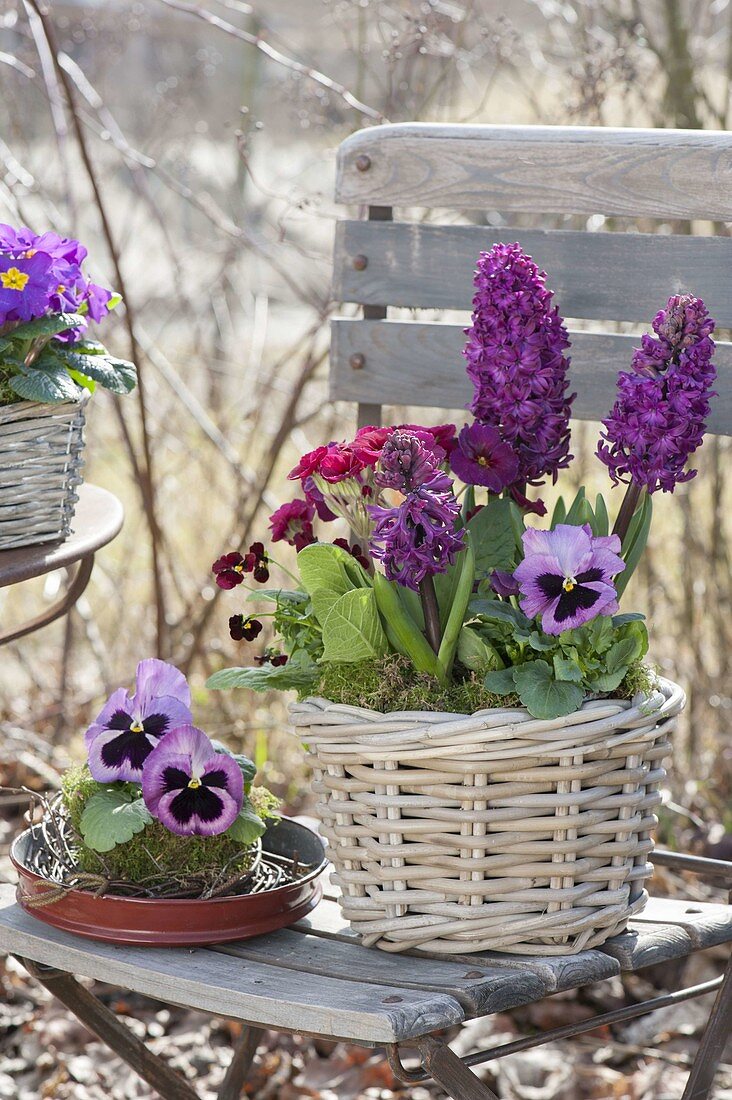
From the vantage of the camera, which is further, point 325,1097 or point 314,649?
point 325,1097

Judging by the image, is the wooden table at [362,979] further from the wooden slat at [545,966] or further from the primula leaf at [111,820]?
the primula leaf at [111,820]

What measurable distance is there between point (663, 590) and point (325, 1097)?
1352 millimetres

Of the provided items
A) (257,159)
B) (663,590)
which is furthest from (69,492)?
(257,159)

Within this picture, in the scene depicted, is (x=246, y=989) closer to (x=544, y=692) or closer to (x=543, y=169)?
(x=544, y=692)

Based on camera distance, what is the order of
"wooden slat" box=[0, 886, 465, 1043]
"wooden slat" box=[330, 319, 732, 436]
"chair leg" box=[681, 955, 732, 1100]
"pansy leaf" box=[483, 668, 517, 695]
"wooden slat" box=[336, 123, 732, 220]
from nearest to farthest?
1. "wooden slat" box=[0, 886, 465, 1043]
2. "pansy leaf" box=[483, 668, 517, 695]
3. "chair leg" box=[681, 955, 732, 1100]
4. "wooden slat" box=[336, 123, 732, 220]
5. "wooden slat" box=[330, 319, 732, 436]

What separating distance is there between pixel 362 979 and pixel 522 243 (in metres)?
1.04

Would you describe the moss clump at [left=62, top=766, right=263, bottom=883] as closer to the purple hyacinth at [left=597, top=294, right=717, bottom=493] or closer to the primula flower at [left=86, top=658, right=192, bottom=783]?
the primula flower at [left=86, top=658, right=192, bottom=783]

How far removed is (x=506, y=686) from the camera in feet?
4.09

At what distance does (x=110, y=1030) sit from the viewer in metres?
1.52

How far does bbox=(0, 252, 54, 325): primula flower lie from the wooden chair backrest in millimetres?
626

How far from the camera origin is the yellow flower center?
1.38m

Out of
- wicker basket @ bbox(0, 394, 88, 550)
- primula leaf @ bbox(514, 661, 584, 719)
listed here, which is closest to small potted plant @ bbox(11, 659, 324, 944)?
wicker basket @ bbox(0, 394, 88, 550)

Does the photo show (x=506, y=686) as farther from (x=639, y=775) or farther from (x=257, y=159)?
(x=257, y=159)

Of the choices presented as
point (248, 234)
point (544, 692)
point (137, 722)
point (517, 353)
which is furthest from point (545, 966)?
point (248, 234)
